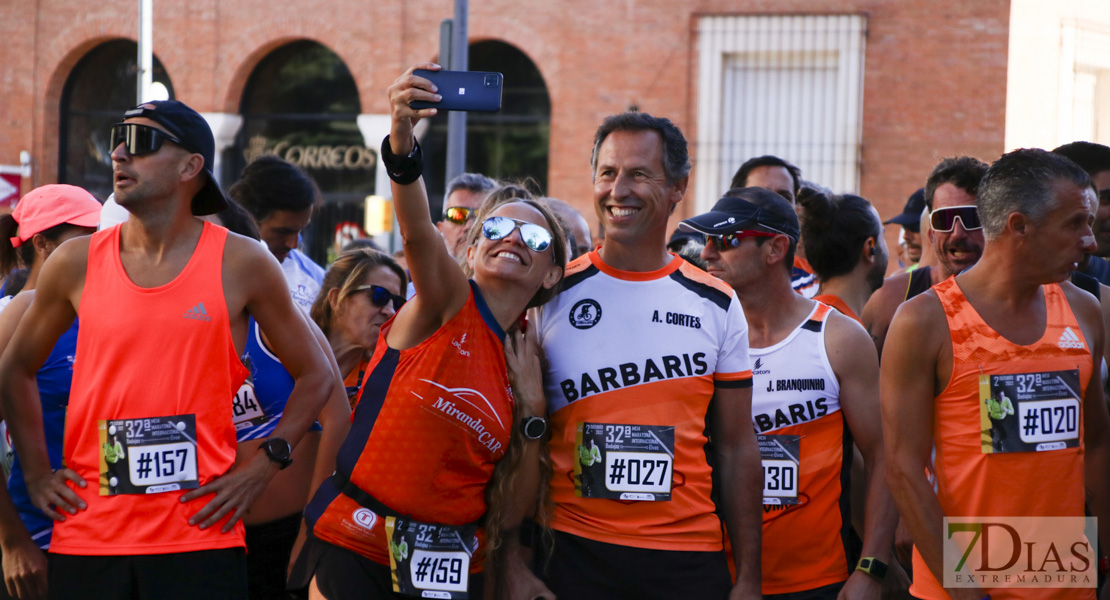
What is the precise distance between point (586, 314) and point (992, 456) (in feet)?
4.20

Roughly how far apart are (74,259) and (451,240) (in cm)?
281

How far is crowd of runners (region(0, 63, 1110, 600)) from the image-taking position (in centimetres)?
306

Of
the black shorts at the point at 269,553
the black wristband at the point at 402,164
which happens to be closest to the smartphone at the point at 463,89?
the black wristband at the point at 402,164

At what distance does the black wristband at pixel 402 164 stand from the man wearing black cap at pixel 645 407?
2.53 feet

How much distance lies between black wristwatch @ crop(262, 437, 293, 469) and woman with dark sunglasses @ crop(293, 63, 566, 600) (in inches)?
7.6

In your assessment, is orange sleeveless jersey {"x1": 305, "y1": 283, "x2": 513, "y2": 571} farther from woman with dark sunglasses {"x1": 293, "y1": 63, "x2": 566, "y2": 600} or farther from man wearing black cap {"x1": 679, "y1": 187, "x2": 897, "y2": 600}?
man wearing black cap {"x1": 679, "y1": 187, "x2": 897, "y2": 600}

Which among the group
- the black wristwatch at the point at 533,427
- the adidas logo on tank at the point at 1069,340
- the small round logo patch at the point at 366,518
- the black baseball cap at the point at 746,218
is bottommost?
the small round logo patch at the point at 366,518

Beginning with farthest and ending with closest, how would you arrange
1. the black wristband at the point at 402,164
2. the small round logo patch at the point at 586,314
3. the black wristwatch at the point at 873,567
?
the black wristwatch at the point at 873,567, the small round logo patch at the point at 586,314, the black wristband at the point at 402,164

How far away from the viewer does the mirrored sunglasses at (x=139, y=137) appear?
3197mm

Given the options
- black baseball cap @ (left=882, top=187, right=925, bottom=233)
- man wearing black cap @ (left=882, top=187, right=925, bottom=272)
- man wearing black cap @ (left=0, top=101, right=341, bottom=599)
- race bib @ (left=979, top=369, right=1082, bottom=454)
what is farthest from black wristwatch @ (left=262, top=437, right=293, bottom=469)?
black baseball cap @ (left=882, top=187, right=925, bottom=233)

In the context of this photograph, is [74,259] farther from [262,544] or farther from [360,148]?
[360,148]

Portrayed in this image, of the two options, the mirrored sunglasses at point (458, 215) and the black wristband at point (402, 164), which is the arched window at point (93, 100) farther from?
the black wristband at point (402, 164)

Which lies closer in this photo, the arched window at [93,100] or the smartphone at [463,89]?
the smartphone at [463,89]

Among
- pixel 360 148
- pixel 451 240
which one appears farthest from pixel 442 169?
pixel 451 240
